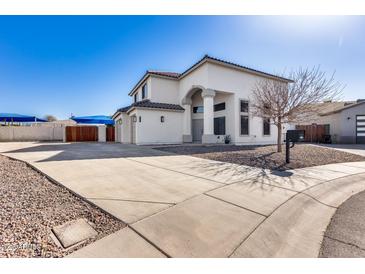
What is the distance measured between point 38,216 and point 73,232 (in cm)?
89

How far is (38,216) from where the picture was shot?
9.47 feet

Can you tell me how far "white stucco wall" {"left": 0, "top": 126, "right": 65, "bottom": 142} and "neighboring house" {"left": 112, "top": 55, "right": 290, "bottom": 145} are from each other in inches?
393

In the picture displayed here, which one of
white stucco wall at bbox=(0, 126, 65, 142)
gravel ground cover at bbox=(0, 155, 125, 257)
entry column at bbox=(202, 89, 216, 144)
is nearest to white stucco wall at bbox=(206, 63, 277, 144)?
entry column at bbox=(202, 89, 216, 144)

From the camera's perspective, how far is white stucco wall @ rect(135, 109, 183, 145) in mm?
14867

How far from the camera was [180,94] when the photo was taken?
714 inches

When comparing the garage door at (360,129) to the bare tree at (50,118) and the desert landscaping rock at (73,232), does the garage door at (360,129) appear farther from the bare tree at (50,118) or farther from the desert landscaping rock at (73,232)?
the bare tree at (50,118)

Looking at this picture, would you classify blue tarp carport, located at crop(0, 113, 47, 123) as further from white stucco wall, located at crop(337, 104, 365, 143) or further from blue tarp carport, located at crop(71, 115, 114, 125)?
white stucco wall, located at crop(337, 104, 365, 143)

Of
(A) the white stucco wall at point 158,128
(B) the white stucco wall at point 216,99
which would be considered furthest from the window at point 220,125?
(A) the white stucco wall at point 158,128

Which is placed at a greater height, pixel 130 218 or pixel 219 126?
pixel 219 126

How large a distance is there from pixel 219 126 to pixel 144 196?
14009mm

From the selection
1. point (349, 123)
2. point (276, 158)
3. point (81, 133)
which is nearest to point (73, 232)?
point (276, 158)

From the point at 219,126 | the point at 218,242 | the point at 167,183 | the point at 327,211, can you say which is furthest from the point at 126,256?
the point at 219,126

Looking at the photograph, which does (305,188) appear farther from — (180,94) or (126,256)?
(180,94)

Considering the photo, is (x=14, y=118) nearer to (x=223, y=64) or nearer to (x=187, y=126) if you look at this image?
(x=187, y=126)
